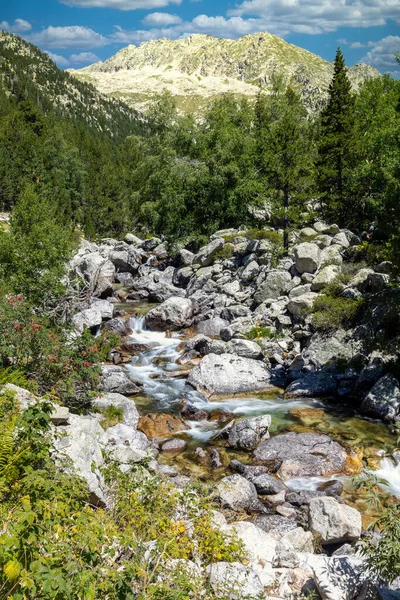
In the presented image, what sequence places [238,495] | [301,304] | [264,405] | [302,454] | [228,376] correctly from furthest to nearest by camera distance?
1. [301,304]
2. [228,376]
3. [264,405]
4. [302,454]
5. [238,495]

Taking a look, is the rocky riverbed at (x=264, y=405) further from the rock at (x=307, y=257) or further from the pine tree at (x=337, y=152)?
the pine tree at (x=337, y=152)

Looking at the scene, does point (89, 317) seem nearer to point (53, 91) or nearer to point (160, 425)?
point (160, 425)

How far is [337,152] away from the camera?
109 feet

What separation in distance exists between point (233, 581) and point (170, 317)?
20.4 m

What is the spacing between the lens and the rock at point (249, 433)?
14.9 metres

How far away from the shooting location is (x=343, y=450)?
1437 centimetres

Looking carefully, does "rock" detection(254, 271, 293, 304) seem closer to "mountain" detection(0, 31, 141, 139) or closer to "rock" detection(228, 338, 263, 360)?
"rock" detection(228, 338, 263, 360)

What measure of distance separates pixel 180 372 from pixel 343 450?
27.9ft

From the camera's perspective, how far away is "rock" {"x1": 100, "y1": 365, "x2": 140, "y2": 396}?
721 inches

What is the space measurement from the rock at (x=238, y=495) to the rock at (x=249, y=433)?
2.94 meters

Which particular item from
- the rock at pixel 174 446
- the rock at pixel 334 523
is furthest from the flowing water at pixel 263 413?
the rock at pixel 334 523

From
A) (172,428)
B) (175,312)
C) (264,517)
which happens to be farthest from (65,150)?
(264,517)

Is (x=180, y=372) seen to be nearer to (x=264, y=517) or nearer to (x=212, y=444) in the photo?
(x=212, y=444)

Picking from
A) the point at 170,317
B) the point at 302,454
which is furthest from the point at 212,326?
the point at 302,454
